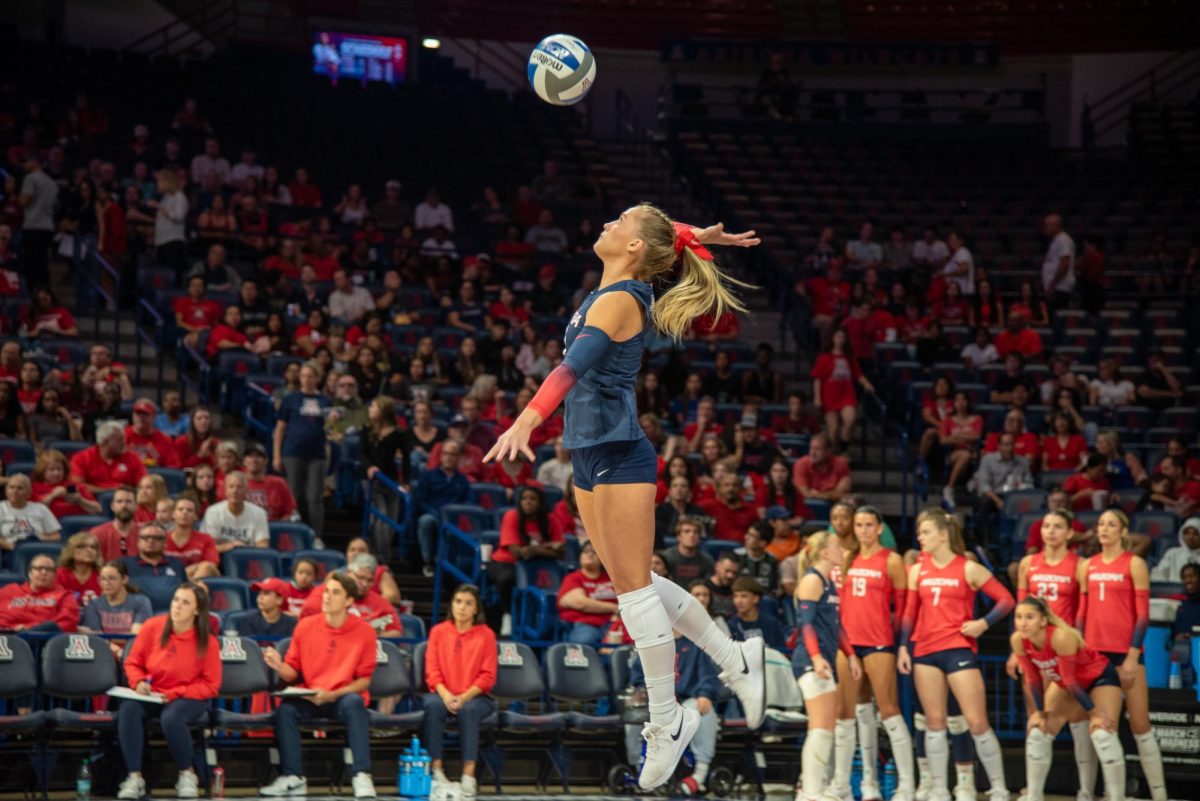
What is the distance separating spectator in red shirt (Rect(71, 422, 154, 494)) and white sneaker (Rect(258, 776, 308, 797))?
3.28 meters

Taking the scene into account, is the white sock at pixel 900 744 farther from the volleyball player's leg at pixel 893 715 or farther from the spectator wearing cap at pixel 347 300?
the spectator wearing cap at pixel 347 300

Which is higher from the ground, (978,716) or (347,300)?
(347,300)

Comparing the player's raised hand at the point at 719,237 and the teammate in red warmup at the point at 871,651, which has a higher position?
the player's raised hand at the point at 719,237

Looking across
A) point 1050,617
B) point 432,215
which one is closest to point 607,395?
point 1050,617

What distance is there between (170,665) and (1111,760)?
5.99 meters

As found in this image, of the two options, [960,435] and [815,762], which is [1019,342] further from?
[815,762]

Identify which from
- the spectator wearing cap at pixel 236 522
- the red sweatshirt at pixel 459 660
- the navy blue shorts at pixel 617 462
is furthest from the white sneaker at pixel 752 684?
the spectator wearing cap at pixel 236 522

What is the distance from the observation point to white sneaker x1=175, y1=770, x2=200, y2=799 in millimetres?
9500

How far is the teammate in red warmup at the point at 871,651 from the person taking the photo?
33.9ft

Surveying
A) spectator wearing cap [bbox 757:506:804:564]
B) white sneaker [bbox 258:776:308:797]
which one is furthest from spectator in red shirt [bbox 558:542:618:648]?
white sneaker [bbox 258:776:308:797]

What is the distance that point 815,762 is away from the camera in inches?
385

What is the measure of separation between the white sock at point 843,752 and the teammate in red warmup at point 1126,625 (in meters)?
1.73

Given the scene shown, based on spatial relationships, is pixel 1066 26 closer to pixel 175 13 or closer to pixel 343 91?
pixel 343 91

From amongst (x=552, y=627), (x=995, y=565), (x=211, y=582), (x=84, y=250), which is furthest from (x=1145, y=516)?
(x=84, y=250)
